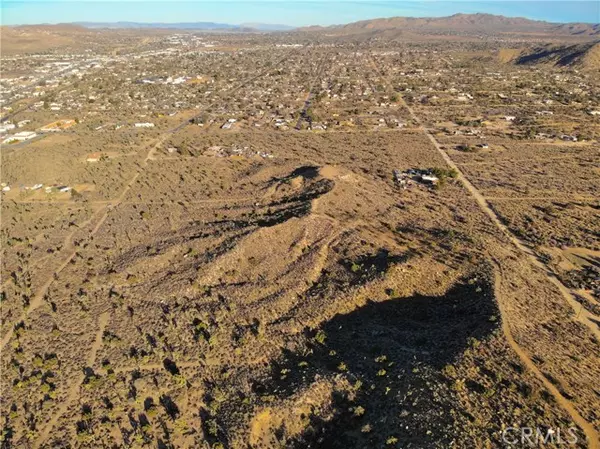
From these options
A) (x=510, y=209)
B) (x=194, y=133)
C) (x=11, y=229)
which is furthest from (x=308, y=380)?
(x=194, y=133)

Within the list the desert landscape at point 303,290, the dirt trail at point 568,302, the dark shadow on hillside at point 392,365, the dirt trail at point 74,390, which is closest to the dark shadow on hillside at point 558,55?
the desert landscape at point 303,290

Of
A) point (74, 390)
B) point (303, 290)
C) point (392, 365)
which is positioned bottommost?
point (74, 390)

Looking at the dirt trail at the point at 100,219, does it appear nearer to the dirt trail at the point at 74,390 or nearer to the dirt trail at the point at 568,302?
the dirt trail at the point at 74,390

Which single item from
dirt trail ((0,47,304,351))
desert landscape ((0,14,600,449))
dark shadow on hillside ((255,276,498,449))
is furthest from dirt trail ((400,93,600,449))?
dirt trail ((0,47,304,351))

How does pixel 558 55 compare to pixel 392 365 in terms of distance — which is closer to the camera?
pixel 392 365

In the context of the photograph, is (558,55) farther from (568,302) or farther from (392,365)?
(392,365)

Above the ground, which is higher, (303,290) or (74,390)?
(303,290)

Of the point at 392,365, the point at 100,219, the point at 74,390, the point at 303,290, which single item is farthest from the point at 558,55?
the point at 74,390
